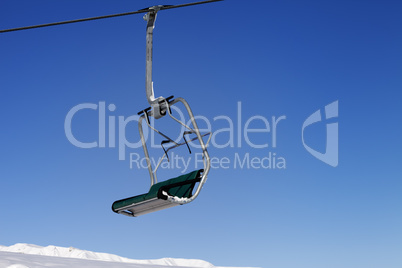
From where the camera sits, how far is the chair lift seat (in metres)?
7.76

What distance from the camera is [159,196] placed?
7.61 metres

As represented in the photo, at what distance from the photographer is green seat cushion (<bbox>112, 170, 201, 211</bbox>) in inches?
307

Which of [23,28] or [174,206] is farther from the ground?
[23,28]

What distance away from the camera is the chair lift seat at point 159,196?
776cm

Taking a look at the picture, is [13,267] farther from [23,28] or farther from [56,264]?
[23,28]

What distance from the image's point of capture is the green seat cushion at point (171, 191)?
7.80 metres

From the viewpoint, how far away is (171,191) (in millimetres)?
7906

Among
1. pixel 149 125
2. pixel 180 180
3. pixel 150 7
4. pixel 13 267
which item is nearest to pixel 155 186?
pixel 180 180

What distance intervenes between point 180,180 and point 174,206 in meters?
0.46

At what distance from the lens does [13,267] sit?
819 inches

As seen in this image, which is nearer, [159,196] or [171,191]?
[159,196]

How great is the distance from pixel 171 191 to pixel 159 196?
345 mm

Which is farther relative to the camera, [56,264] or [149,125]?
[56,264]

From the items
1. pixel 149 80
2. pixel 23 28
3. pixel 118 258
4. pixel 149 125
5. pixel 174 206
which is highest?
pixel 118 258
